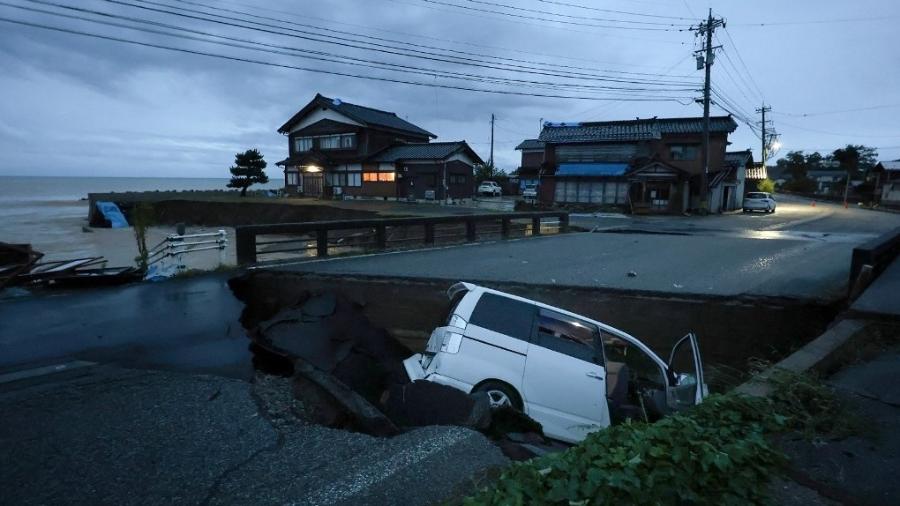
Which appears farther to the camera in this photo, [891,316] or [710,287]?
[710,287]

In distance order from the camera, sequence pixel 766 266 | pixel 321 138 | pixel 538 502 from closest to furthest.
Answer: pixel 538 502
pixel 766 266
pixel 321 138

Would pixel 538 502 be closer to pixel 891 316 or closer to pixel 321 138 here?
pixel 891 316

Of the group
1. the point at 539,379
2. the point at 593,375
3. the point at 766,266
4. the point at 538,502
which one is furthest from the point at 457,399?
the point at 766,266

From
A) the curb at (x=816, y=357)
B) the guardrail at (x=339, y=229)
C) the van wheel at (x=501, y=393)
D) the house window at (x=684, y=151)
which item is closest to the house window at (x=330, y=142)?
the guardrail at (x=339, y=229)

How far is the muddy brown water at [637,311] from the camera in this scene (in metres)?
7.51

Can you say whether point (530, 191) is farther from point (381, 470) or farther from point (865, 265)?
point (381, 470)

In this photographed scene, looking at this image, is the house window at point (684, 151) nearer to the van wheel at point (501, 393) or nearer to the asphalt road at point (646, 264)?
the asphalt road at point (646, 264)

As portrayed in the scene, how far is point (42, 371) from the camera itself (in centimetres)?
554

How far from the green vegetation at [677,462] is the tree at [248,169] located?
154 ft

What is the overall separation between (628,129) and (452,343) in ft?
133

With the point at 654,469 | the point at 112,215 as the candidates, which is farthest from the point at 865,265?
the point at 112,215

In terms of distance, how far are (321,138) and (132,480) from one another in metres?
43.6

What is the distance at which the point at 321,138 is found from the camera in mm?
44031

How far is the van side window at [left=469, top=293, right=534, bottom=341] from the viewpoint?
550cm
